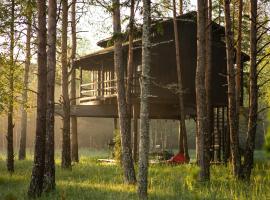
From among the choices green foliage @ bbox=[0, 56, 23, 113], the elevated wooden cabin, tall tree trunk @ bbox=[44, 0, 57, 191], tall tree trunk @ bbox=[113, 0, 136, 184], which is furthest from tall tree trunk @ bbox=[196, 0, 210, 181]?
the elevated wooden cabin

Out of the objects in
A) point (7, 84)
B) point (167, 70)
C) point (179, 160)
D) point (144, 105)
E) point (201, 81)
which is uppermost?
point (167, 70)

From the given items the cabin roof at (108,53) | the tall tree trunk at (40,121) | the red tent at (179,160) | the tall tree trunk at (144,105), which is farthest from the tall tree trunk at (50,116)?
the red tent at (179,160)

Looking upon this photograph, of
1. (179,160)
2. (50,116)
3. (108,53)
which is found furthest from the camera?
(108,53)

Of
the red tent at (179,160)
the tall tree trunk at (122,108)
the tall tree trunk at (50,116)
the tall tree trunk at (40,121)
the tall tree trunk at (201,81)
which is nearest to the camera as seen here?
the tall tree trunk at (40,121)

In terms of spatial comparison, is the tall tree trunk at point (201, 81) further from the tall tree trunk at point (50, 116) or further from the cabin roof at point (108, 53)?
the cabin roof at point (108, 53)

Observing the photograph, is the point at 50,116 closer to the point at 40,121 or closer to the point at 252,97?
the point at 40,121

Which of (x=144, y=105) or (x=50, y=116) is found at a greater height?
(x=144, y=105)

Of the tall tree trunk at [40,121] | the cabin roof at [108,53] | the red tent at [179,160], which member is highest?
the cabin roof at [108,53]

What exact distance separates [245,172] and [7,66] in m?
10.7

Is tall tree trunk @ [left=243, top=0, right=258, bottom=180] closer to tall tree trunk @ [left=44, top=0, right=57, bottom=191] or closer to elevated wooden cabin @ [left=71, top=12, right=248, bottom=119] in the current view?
tall tree trunk @ [left=44, top=0, right=57, bottom=191]

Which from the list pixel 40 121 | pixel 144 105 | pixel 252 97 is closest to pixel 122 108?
pixel 40 121

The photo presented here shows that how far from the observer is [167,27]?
26750 millimetres

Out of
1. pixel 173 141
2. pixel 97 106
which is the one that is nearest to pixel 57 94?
pixel 173 141

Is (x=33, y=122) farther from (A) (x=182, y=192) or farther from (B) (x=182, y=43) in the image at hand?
(A) (x=182, y=192)
